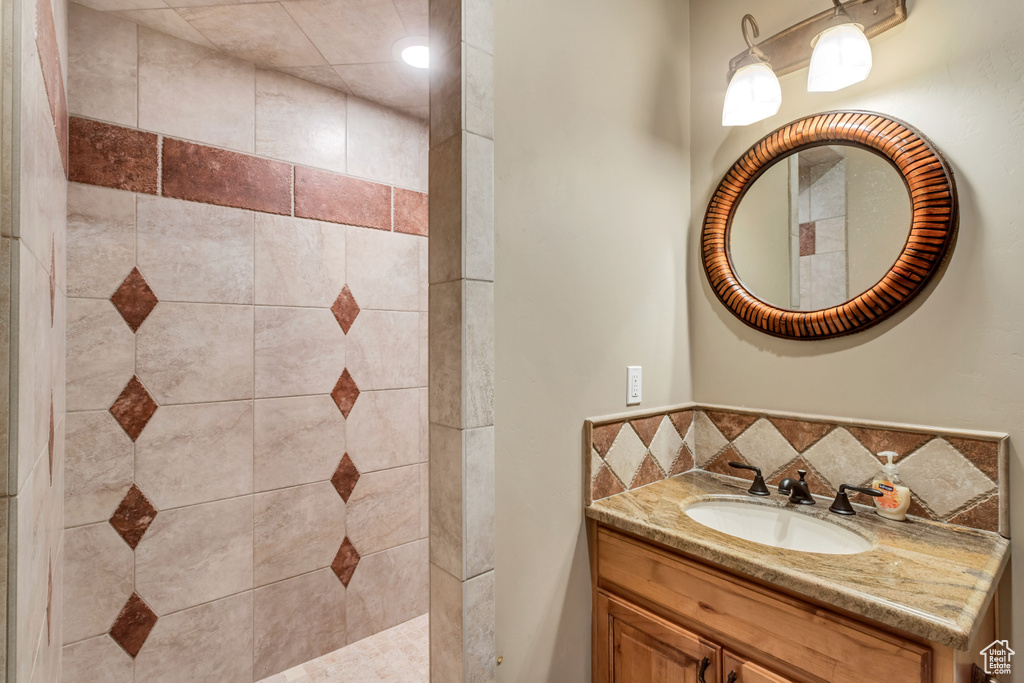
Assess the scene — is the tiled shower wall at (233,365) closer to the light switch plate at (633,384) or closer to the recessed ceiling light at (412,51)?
the recessed ceiling light at (412,51)

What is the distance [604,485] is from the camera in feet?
4.46

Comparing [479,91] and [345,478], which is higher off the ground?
[479,91]

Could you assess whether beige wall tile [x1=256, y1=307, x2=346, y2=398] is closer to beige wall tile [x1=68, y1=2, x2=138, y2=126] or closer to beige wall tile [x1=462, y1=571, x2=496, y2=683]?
beige wall tile [x1=68, y1=2, x2=138, y2=126]

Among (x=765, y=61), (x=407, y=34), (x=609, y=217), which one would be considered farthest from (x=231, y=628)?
(x=765, y=61)

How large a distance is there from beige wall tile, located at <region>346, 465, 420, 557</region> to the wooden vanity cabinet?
124cm

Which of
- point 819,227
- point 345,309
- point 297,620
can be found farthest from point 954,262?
point 297,620

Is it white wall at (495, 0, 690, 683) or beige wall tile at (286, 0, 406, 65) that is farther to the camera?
beige wall tile at (286, 0, 406, 65)

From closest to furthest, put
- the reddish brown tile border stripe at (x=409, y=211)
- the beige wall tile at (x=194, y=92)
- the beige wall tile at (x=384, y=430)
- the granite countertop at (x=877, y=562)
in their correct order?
the granite countertop at (x=877, y=562), the beige wall tile at (x=194, y=92), the beige wall tile at (x=384, y=430), the reddish brown tile border stripe at (x=409, y=211)

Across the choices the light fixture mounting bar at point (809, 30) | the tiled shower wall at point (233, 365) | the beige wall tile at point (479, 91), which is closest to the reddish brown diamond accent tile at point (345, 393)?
the tiled shower wall at point (233, 365)

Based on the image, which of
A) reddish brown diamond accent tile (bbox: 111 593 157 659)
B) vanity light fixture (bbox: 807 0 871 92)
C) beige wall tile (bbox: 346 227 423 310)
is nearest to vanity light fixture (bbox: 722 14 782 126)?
vanity light fixture (bbox: 807 0 871 92)

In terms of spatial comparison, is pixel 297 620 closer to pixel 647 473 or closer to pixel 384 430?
pixel 384 430

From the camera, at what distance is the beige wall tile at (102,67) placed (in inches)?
61.1

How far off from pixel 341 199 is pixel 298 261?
346 millimetres

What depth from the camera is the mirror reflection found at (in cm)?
127
